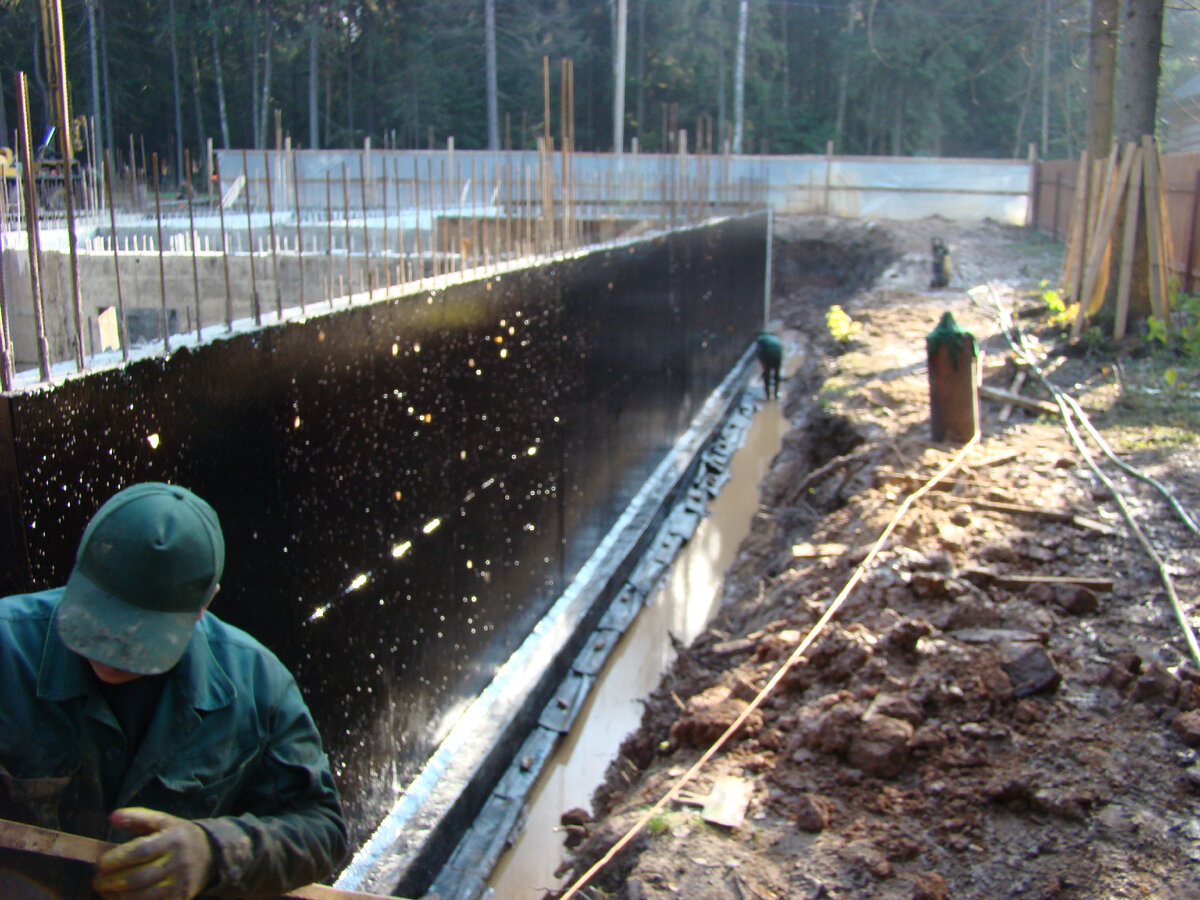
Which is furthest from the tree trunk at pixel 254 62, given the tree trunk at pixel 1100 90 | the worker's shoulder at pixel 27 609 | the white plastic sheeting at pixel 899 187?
the white plastic sheeting at pixel 899 187

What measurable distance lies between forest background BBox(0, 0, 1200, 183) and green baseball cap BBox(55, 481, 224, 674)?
362 centimetres

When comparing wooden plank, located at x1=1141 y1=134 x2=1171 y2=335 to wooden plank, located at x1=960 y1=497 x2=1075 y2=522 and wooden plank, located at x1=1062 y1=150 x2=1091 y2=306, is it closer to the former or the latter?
wooden plank, located at x1=1062 y1=150 x2=1091 y2=306

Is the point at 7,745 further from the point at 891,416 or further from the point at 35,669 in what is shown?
the point at 891,416

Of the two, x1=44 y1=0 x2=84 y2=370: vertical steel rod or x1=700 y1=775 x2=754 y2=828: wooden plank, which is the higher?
x1=44 y1=0 x2=84 y2=370: vertical steel rod

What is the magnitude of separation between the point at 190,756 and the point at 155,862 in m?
0.28

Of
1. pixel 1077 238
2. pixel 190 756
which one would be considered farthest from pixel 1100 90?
pixel 190 756

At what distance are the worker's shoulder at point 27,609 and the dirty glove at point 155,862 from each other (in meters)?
0.44

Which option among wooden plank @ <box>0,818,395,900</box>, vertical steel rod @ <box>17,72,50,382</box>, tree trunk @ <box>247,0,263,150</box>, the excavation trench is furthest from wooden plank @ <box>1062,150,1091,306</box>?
wooden plank @ <box>0,818,395,900</box>

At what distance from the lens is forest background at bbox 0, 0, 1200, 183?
7.98 m

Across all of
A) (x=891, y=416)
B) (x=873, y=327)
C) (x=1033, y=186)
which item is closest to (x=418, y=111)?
(x=1033, y=186)

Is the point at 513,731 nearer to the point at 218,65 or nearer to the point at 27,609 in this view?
the point at 27,609

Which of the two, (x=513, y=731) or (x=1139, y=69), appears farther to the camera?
(x=1139, y=69)

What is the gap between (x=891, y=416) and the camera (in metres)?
10.1

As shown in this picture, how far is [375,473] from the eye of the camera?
14.9 ft
